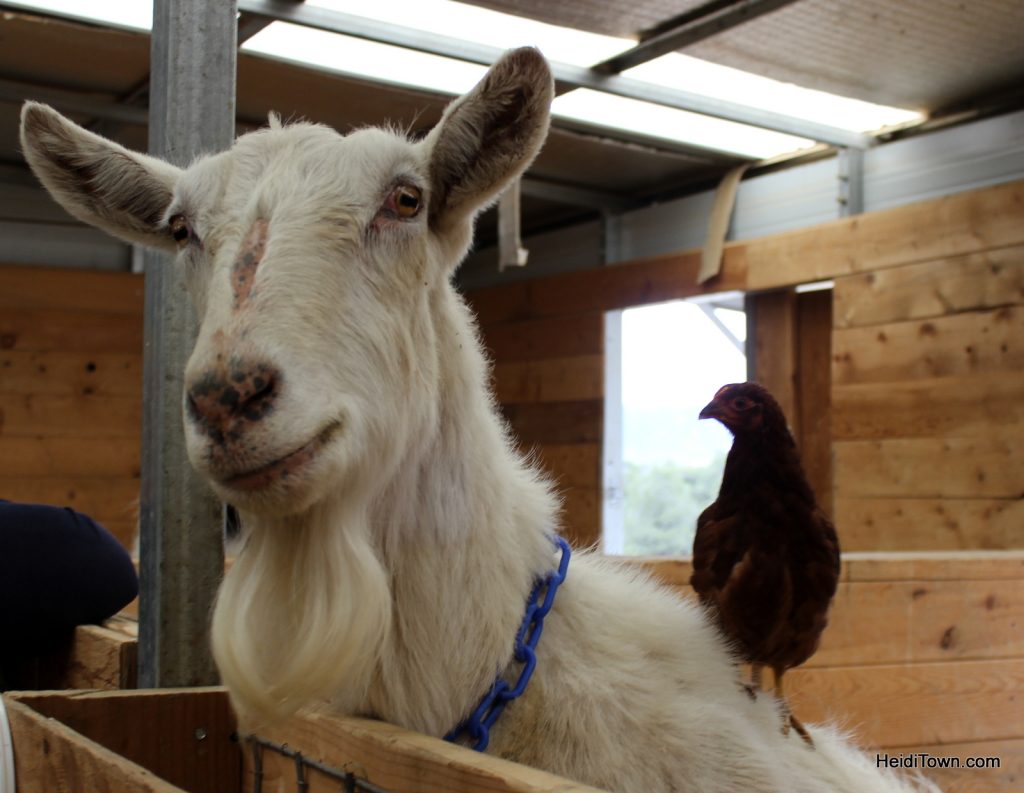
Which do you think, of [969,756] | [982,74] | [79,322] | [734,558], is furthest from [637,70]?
[79,322]

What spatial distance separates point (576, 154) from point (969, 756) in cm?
384

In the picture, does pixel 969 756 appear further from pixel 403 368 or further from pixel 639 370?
pixel 639 370

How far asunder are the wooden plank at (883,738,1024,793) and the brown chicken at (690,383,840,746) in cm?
147

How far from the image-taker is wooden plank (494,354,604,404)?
23.7 feet

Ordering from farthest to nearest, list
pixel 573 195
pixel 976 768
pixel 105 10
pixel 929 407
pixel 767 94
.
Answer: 1. pixel 573 195
2. pixel 929 407
3. pixel 767 94
4. pixel 105 10
5. pixel 976 768

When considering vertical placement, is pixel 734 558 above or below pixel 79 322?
below

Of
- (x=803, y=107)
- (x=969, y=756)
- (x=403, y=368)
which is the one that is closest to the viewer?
(x=403, y=368)

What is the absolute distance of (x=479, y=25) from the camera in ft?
14.1

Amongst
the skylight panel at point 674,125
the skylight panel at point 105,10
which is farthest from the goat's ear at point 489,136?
the skylight panel at point 674,125

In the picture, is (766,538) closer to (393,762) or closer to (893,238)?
(393,762)

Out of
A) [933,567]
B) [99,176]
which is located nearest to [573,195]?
[933,567]

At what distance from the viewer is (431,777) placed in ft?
4.08

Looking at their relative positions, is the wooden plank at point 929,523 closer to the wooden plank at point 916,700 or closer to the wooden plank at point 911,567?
the wooden plank at point 911,567

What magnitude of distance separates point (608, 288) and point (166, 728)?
5.51m
